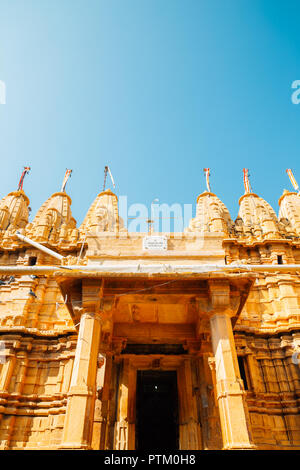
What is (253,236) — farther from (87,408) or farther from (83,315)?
(87,408)

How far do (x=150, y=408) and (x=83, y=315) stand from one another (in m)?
8.81

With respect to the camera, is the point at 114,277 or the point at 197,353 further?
the point at 197,353

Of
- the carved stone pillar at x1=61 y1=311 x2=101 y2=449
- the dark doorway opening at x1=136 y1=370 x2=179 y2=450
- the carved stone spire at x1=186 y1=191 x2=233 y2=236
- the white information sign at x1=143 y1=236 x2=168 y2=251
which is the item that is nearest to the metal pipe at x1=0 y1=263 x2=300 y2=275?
the carved stone pillar at x1=61 y1=311 x2=101 y2=449

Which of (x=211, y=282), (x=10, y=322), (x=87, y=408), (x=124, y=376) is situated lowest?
(x=87, y=408)

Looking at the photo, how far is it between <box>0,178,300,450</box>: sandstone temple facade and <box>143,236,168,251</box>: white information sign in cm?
6

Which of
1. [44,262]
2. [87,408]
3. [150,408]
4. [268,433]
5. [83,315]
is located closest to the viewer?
[87,408]

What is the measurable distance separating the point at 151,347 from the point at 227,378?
546cm

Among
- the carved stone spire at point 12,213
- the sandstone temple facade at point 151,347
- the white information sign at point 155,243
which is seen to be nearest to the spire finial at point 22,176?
the carved stone spire at point 12,213

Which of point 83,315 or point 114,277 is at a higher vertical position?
point 114,277

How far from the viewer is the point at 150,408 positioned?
55.2 ft

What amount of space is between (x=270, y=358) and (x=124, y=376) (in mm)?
6438
